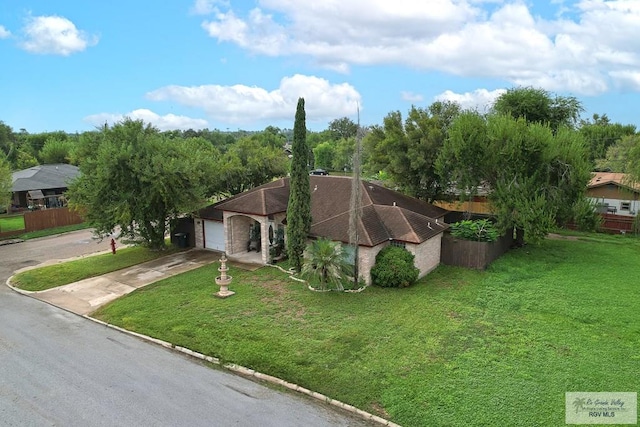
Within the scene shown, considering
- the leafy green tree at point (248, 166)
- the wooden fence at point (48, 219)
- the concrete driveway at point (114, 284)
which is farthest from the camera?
the leafy green tree at point (248, 166)

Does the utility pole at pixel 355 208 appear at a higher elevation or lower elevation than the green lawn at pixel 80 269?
higher

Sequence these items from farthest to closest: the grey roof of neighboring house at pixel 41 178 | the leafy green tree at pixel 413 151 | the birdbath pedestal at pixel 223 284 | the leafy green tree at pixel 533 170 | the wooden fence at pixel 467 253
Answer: the grey roof of neighboring house at pixel 41 178
the leafy green tree at pixel 413 151
the leafy green tree at pixel 533 170
the wooden fence at pixel 467 253
the birdbath pedestal at pixel 223 284

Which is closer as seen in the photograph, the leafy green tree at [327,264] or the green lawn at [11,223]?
the leafy green tree at [327,264]

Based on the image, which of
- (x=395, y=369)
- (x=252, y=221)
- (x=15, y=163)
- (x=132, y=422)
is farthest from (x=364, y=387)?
(x=15, y=163)

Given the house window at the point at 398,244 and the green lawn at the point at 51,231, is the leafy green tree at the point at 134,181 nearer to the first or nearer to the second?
the green lawn at the point at 51,231

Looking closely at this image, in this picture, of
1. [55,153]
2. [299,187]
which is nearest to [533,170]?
[299,187]

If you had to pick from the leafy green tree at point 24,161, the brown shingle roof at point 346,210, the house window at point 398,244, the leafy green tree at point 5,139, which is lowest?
the house window at point 398,244

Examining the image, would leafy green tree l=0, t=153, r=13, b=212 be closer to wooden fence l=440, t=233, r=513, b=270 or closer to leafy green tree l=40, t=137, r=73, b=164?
wooden fence l=440, t=233, r=513, b=270

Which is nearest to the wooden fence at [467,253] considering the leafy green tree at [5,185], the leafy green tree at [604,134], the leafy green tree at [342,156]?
the leafy green tree at [5,185]
